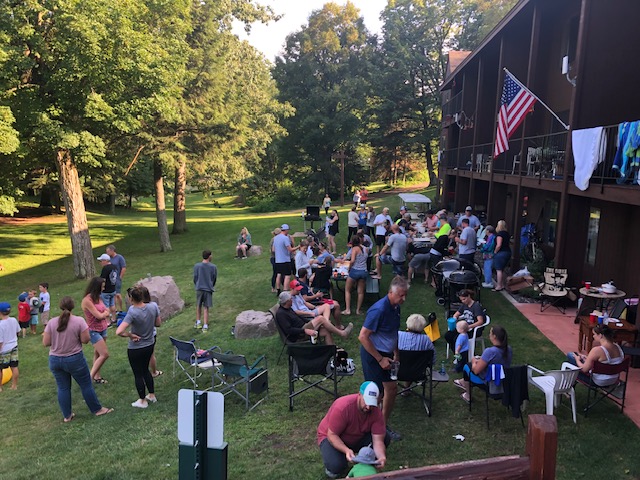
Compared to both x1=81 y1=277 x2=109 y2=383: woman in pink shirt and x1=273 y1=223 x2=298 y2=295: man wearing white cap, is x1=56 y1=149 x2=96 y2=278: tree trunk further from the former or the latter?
→ x1=81 y1=277 x2=109 y2=383: woman in pink shirt

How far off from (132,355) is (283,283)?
609cm

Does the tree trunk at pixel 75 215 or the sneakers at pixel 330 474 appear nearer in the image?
the sneakers at pixel 330 474

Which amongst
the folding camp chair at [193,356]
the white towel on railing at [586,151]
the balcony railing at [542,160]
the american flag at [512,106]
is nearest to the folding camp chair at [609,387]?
the balcony railing at [542,160]

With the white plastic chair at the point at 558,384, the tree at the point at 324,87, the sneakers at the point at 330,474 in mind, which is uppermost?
the tree at the point at 324,87

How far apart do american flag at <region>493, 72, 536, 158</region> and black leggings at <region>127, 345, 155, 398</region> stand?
10047mm

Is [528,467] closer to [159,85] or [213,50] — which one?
[159,85]

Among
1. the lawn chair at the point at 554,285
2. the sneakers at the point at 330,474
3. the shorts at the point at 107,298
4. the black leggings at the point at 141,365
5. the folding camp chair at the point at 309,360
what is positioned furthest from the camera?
the shorts at the point at 107,298

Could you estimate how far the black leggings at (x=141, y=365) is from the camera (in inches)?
269

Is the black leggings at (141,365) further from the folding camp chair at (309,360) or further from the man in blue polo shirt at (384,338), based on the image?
the man in blue polo shirt at (384,338)

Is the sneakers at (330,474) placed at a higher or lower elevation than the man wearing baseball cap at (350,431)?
lower

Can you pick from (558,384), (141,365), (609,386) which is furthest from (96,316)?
(609,386)

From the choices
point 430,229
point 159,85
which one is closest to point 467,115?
point 430,229

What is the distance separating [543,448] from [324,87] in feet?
142

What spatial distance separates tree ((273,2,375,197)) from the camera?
1650 inches
